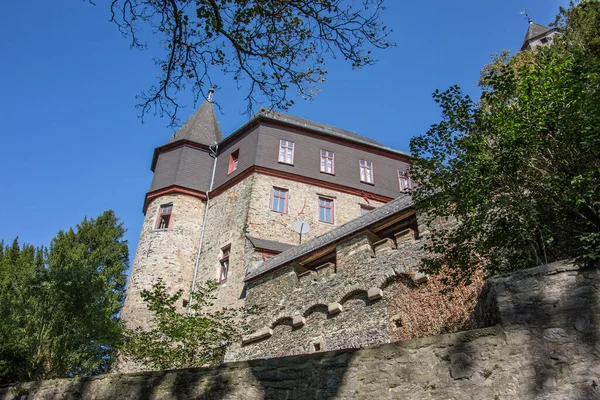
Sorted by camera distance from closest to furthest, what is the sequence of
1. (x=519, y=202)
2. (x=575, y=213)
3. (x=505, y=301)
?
1. (x=505, y=301)
2. (x=575, y=213)
3. (x=519, y=202)

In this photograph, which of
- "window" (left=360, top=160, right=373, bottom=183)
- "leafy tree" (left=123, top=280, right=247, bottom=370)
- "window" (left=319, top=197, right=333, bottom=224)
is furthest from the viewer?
"window" (left=360, top=160, right=373, bottom=183)

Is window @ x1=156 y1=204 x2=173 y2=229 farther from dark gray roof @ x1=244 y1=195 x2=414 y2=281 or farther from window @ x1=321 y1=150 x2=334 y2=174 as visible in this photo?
dark gray roof @ x1=244 y1=195 x2=414 y2=281

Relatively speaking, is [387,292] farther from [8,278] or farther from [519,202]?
[8,278]

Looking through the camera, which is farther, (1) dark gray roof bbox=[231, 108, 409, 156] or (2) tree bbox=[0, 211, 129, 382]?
(1) dark gray roof bbox=[231, 108, 409, 156]

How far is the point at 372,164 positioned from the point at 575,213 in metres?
19.7

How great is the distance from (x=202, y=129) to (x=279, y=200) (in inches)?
300

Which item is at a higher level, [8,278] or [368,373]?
[8,278]

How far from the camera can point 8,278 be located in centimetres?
1482

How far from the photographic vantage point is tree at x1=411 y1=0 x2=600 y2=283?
512cm

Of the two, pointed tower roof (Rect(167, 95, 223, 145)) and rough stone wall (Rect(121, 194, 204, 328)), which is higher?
pointed tower roof (Rect(167, 95, 223, 145))

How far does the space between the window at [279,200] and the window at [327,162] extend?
2514 mm

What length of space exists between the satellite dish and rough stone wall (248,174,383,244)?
0.29 metres

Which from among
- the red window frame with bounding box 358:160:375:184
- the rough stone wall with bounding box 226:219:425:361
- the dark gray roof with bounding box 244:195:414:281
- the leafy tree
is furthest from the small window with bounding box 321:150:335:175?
the leafy tree

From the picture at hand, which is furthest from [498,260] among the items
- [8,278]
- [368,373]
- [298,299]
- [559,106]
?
[8,278]
